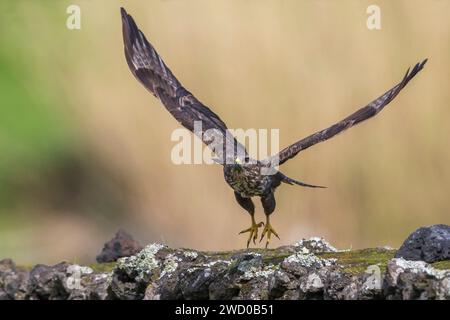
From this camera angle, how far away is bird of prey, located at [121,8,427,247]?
7105 millimetres

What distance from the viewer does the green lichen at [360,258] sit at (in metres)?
6.19

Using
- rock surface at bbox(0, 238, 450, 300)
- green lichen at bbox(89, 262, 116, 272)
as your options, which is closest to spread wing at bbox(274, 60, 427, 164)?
rock surface at bbox(0, 238, 450, 300)

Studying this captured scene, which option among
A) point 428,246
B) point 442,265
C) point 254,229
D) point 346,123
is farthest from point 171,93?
point 442,265

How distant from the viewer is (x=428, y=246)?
6098 millimetres

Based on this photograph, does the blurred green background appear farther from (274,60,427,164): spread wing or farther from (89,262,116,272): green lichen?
(89,262,116,272): green lichen

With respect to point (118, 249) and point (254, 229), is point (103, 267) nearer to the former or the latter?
point (118, 249)

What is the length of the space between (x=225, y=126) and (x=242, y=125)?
1127 mm

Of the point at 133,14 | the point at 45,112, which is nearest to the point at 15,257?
the point at 45,112

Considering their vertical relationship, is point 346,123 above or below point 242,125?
below

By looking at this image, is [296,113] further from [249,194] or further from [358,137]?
[249,194]

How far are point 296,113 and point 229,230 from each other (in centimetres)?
109

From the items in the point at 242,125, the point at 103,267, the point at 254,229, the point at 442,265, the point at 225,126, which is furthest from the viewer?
the point at 242,125

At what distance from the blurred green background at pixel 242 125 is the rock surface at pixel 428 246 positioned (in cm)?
287

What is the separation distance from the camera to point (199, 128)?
7.90 metres
